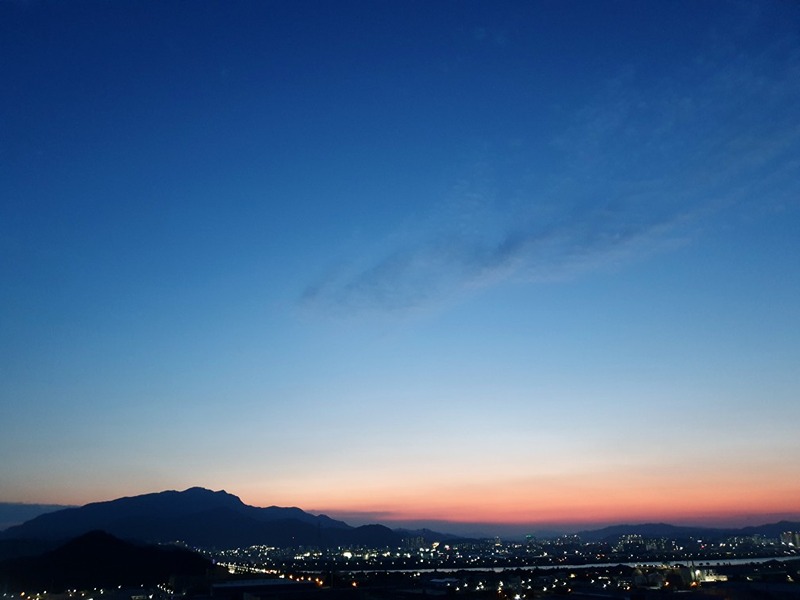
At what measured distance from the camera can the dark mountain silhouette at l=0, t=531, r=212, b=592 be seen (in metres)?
76.2

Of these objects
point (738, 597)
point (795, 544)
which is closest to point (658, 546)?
point (795, 544)

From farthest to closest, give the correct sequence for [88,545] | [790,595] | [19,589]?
[88,545], [19,589], [790,595]

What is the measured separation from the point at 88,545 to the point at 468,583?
60056mm

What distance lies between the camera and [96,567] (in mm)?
84000

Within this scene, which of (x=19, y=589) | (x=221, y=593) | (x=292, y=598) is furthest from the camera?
(x=19, y=589)

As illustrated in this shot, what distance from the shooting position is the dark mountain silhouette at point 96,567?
250 feet

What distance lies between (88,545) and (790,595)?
87.6m

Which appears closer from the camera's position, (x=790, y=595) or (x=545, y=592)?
(x=790, y=595)

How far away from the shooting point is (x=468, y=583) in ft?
196

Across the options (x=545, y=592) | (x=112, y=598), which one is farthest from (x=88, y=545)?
(x=545, y=592)

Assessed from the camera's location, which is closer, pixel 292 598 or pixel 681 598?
pixel 681 598

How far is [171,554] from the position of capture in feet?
306

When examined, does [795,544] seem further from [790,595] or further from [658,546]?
[790,595]

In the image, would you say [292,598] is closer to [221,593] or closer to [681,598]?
[221,593]
